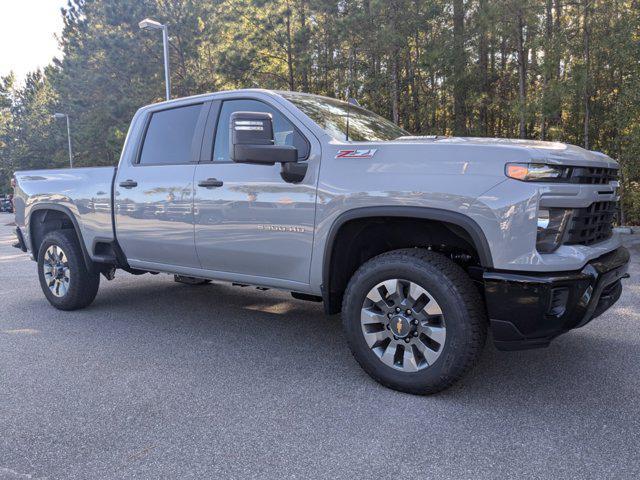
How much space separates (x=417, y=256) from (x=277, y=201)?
1.07 meters

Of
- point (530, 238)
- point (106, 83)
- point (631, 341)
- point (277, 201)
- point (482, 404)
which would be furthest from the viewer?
point (106, 83)

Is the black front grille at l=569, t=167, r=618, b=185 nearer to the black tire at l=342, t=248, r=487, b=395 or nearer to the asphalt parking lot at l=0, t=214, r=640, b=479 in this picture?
the black tire at l=342, t=248, r=487, b=395

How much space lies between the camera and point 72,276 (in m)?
5.23

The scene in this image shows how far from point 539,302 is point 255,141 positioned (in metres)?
1.96

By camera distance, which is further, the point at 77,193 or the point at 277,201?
the point at 77,193

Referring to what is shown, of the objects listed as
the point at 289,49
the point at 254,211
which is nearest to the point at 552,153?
the point at 254,211

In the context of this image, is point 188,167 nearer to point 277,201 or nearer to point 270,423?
point 277,201

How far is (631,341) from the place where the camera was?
4.11 meters

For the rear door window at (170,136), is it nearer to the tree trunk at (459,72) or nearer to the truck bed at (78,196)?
the truck bed at (78,196)

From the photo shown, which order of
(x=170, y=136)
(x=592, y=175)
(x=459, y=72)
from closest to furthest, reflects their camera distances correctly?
(x=592, y=175), (x=170, y=136), (x=459, y=72)

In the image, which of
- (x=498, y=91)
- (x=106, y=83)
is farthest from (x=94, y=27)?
(x=498, y=91)

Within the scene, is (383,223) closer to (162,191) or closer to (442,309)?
(442,309)

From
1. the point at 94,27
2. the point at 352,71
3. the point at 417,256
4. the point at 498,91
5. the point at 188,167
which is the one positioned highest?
the point at 94,27

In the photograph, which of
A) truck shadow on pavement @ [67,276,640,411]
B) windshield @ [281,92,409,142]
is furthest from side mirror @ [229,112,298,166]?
truck shadow on pavement @ [67,276,640,411]
